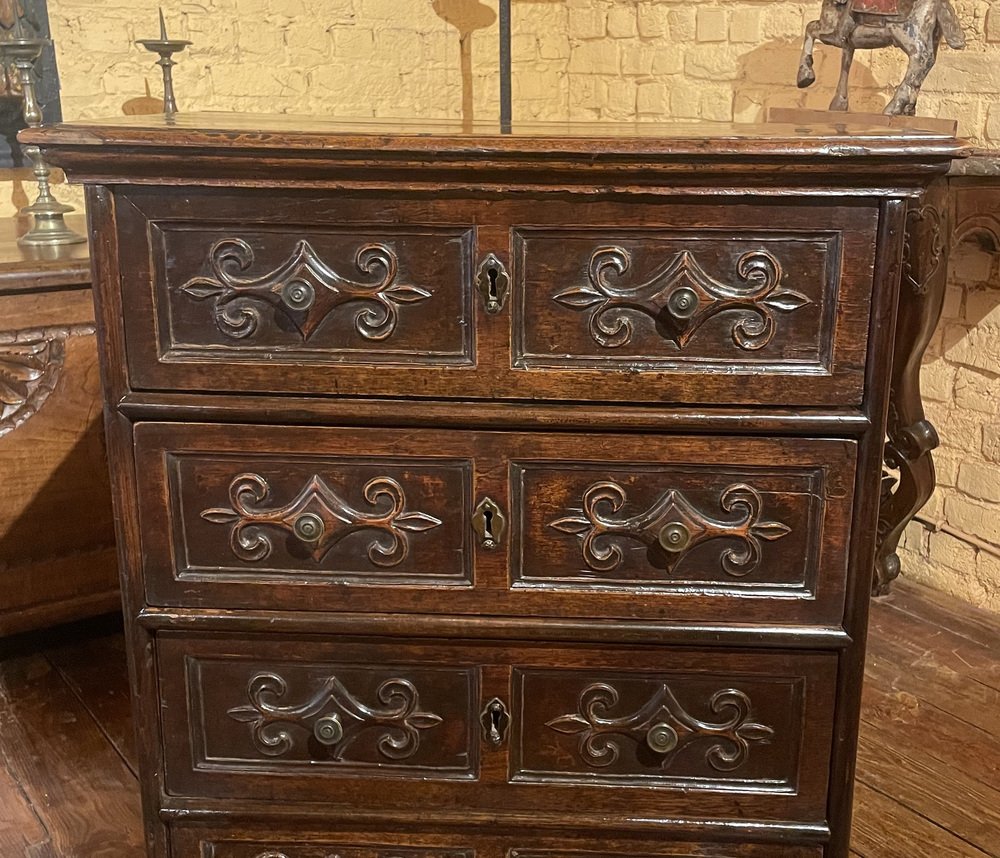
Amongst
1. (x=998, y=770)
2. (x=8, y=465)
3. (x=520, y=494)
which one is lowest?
(x=998, y=770)

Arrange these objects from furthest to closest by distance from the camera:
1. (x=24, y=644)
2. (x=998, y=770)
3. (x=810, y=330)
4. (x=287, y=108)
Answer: (x=287, y=108)
(x=24, y=644)
(x=998, y=770)
(x=810, y=330)

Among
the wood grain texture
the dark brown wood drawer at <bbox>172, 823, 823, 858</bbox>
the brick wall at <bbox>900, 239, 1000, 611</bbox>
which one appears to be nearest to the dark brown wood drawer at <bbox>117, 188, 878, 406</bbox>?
the dark brown wood drawer at <bbox>172, 823, 823, 858</bbox>

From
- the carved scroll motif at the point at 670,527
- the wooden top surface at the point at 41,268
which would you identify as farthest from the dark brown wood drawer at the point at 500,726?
the wooden top surface at the point at 41,268

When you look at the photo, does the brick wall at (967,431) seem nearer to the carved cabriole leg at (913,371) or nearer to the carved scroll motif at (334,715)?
the carved cabriole leg at (913,371)

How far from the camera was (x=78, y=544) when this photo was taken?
7.45 feet

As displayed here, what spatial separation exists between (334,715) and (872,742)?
1.20 metres

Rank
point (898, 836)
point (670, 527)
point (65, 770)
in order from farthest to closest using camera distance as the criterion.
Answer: point (65, 770) < point (898, 836) < point (670, 527)

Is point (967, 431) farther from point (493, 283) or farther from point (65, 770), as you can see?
point (65, 770)

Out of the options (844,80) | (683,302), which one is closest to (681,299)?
(683,302)

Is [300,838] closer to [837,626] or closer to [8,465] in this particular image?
[837,626]

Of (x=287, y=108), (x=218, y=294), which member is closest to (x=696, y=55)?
(x=287, y=108)

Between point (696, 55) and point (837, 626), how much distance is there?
7.07ft

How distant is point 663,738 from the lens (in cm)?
126

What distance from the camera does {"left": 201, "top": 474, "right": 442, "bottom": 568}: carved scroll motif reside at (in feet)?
3.98
